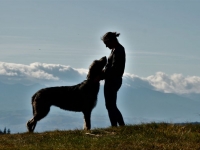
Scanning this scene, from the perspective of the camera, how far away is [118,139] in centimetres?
1650

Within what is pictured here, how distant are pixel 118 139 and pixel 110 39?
407 centimetres

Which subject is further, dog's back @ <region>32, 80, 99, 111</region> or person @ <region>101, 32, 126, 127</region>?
dog's back @ <region>32, 80, 99, 111</region>

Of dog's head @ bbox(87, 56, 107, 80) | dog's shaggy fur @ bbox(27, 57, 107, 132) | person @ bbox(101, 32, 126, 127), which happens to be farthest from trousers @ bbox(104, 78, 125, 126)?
dog's head @ bbox(87, 56, 107, 80)

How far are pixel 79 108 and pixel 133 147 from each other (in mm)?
5275

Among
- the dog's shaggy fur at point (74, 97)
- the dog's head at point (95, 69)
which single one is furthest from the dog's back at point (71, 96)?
the dog's head at point (95, 69)

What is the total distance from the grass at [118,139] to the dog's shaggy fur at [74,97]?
5.89ft

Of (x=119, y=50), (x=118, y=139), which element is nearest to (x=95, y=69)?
(x=119, y=50)

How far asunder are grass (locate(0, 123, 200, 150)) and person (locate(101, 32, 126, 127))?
1126 mm

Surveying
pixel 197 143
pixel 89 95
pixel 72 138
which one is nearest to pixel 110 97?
pixel 89 95

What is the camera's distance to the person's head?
19.1m

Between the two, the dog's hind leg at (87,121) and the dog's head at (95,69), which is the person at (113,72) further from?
the dog's hind leg at (87,121)

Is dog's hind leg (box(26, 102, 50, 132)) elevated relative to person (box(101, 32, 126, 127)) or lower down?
lower down

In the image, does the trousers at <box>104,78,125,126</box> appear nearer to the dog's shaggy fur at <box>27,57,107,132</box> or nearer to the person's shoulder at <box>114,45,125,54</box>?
the dog's shaggy fur at <box>27,57,107,132</box>

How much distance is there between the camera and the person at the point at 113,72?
62.4 feet
